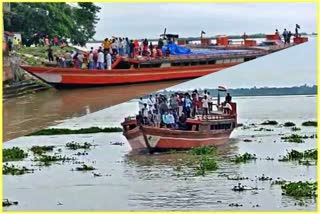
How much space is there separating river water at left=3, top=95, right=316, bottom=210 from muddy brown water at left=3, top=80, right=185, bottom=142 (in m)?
0.36

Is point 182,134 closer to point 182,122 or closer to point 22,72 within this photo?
point 182,122

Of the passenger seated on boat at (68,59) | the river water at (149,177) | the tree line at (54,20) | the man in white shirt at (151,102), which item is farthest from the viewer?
the man in white shirt at (151,102)

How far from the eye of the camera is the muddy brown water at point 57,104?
298cm

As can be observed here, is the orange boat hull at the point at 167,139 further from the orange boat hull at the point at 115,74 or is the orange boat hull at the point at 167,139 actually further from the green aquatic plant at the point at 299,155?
the orange boat hull at the point at 115,74

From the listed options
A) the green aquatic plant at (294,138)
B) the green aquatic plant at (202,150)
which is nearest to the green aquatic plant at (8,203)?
the green aquatic plant at (202,150)

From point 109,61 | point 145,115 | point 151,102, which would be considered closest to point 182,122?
point 145,115

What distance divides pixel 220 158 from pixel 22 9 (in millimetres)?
4994

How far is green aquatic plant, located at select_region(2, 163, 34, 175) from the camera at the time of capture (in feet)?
21.3

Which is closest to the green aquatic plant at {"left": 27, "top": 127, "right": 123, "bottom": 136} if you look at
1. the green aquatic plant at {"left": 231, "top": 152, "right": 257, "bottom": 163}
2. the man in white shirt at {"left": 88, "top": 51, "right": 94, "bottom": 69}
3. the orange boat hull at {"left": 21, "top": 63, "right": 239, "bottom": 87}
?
the green aquatic plant at {"left": 231, "top": 152, "right": 257, "bottom": 163}

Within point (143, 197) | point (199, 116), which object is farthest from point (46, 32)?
point (199, 116)

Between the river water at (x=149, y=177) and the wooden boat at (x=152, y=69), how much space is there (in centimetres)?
40

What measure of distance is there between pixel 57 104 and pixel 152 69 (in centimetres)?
47

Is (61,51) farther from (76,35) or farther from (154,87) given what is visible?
(154,87)

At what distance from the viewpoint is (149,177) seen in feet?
21.4
